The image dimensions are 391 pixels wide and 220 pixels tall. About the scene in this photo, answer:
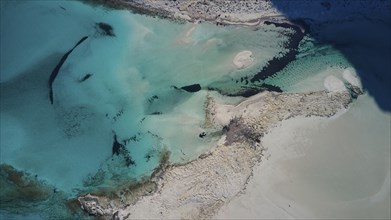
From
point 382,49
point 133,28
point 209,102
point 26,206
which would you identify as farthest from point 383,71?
point 26,206

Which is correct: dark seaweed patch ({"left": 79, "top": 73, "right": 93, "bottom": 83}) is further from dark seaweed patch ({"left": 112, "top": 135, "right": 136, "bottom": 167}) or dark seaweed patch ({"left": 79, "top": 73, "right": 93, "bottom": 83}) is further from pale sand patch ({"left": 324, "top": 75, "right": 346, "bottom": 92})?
pale sand patch ({"left": 324, "top": 75, "right": 346, "bottom": 92})

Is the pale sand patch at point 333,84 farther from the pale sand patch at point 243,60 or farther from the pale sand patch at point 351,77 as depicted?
the pale sand patch at point 243,60

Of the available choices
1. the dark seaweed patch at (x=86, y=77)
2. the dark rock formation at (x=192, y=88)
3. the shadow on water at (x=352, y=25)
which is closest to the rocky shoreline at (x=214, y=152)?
the dark rock formation at (x=192, y=88)

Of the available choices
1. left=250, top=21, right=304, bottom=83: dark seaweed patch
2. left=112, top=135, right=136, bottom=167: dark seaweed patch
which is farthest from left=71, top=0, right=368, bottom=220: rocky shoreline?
left=112, top=135, right=136, bottom=167: dark seaweed patch

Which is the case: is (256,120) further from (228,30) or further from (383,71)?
(383,71)

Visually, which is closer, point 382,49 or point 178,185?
point 178,185

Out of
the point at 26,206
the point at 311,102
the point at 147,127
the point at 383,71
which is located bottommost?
the point at 26,206

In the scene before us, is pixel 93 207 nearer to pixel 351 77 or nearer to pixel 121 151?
pixel 121 151

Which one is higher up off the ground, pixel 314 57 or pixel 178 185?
pixel 314 57
